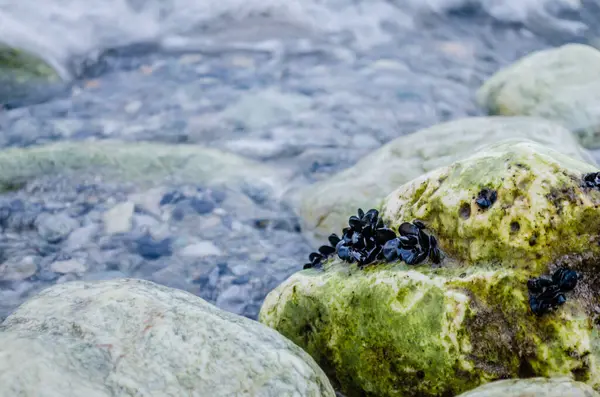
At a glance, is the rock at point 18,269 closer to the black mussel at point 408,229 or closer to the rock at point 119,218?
the rock at point 119,218

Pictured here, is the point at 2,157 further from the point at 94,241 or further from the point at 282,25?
the point at 282,25

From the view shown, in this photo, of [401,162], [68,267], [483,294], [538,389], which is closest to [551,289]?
[483,294]

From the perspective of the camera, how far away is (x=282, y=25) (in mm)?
11406

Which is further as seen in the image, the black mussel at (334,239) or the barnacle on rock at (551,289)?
the black mussel at (334,239)

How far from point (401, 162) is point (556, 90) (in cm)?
267

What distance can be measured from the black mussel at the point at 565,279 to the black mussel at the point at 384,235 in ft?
3.17

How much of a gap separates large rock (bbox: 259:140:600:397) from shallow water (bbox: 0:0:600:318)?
6.14 feet

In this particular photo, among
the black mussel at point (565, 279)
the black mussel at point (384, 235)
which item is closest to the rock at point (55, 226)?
the black mussel at point (384, 235)

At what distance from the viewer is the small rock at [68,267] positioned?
5688 millimetres

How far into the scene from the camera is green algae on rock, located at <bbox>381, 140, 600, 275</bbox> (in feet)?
11.2

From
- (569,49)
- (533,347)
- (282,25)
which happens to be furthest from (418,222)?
(282,25)

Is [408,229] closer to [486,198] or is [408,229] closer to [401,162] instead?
[486,198]

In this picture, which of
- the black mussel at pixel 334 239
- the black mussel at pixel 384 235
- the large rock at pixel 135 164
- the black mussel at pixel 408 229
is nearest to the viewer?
the black mussel at pixel 408 229

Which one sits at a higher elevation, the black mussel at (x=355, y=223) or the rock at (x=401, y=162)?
the black mussel at (x=355, y=223)
